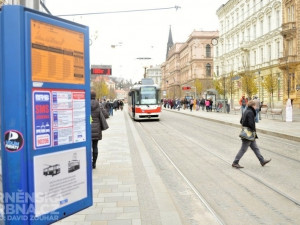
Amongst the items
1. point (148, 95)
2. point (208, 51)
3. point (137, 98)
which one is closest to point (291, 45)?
point (148, 95)

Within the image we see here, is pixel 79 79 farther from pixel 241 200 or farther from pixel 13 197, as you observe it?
pixel 241 200

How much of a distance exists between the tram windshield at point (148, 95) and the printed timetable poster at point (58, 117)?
2478cm

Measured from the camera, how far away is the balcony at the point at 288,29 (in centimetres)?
4184

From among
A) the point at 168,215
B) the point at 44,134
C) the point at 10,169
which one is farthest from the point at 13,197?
the point at 168,215

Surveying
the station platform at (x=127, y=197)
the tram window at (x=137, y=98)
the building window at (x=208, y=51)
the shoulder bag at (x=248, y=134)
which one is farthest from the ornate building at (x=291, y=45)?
the building window at (x=208, y=51)

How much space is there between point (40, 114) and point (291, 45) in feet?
148

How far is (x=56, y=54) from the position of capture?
306 centimetres

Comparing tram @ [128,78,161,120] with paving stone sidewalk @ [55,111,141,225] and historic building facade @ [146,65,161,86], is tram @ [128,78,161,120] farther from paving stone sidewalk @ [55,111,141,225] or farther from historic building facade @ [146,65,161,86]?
historic building facade @ [146,65,161,86]

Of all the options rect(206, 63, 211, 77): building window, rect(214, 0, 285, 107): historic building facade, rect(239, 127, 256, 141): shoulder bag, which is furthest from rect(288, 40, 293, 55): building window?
rect(206, 63, 211, 77): building window

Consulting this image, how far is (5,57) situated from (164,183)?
5.13 m

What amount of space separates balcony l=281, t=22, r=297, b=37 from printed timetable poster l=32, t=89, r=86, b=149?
43363 mm

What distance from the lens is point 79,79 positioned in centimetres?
335

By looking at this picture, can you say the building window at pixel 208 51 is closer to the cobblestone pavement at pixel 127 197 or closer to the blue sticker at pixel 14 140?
the cobblestone pavement at pixel 127 197

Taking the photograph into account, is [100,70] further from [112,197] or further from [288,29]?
[288,29]
